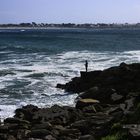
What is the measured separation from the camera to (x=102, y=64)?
148 feet

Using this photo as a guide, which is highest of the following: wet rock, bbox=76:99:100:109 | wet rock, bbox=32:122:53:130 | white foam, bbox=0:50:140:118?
wet rock, bbox=32:122:53:130

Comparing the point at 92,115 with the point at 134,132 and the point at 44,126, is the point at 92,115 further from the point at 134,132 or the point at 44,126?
the point at 134,132

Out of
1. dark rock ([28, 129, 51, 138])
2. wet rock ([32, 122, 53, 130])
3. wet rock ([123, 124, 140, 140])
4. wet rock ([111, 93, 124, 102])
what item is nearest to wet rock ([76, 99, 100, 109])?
wet rock ([111, 93, 124, 102])

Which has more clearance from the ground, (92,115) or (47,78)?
(92,115)

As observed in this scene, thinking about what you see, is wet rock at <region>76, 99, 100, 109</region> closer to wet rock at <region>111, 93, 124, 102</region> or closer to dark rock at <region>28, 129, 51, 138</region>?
wet rock at <region>111, 93, 124, 102</region>

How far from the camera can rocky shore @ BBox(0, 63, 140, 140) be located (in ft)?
50.8

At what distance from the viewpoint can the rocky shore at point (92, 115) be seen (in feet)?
50.8

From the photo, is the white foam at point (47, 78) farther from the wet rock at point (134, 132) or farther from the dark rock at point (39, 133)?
the wet rock at point (134, 132)

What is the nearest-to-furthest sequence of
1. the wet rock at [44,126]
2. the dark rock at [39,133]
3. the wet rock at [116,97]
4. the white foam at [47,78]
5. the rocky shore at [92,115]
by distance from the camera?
the rocky shore at [92,115], the dark rock at [39,133], the wet rock at [44,126], the wet rock at [116,97], the white foam at [47,78]

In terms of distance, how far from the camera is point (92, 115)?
71.5 ft

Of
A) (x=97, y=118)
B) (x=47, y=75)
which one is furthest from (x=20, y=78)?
(x=97, y=118)

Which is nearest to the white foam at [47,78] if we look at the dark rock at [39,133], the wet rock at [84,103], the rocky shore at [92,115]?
the rocky shore at [92,115]

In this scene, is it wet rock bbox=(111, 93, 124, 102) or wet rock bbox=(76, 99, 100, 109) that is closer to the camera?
wet rock bbox=(76, 99, 100, 109)

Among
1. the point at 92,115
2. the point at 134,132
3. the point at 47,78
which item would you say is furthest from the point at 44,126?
the point at 47,78
